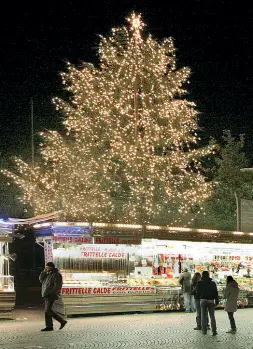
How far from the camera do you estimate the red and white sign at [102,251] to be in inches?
779

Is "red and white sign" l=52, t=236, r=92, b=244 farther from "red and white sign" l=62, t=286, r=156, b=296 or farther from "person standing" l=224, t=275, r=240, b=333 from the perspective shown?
"person standing" l=224, t=275, r=240, b=333

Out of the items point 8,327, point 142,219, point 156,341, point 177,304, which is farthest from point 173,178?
point 156,341

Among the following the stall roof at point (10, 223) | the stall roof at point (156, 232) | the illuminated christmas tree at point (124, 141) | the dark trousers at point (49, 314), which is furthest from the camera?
the illuminated christmas tree at point (124, 141)

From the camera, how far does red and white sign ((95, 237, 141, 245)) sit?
19750 millimetres

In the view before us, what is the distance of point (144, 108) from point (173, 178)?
3.44 meters

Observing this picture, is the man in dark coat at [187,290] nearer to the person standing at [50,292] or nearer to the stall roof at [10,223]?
the stall roof at [10,223]

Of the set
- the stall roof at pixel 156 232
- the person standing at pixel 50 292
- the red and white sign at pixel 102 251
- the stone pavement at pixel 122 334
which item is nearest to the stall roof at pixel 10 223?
the stall roof at pixel 156 232

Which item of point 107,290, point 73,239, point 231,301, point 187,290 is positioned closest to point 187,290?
point 187,290

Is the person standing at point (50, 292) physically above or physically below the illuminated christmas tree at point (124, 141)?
below

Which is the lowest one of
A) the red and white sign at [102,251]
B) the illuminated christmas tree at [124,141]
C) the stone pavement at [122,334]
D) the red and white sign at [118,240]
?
the stone pavement at [122,334]

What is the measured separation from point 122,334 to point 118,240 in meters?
6.02

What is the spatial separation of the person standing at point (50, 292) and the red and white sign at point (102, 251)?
4.14 m

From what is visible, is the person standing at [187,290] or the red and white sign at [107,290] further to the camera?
the person standing at [187,290]

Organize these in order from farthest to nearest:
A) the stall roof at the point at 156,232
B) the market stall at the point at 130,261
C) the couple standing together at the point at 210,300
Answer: the stall roof at the point at 156,232
the market stall at the point at 130,261
the couple standing together at the point at 210,300
